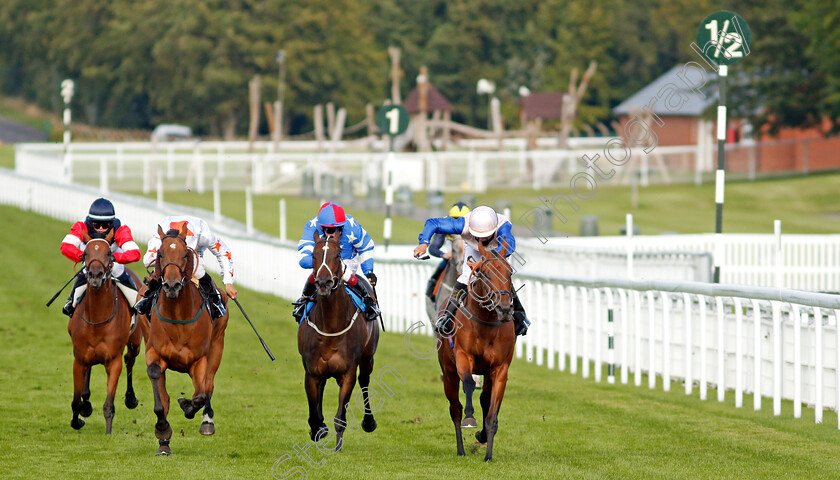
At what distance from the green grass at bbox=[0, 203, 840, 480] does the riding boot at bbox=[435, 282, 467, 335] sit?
0.87m

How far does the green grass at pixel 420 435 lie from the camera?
832 cm

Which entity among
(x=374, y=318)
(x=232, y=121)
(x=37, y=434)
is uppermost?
(x=232, y=121)

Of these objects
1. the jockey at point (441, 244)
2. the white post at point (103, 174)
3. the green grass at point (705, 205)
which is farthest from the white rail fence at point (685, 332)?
the white post at point (103, 174)

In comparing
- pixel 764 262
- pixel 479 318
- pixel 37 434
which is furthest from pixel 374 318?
pixel 764 262

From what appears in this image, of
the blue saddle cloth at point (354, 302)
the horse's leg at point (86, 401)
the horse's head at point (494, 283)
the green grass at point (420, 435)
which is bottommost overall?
the green grass at point (420, 435)

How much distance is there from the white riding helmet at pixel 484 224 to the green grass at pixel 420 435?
1538 mm

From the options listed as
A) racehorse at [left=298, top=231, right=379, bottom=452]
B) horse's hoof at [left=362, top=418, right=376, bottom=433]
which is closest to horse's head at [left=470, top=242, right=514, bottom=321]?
racehorse at [left=298, top=231, right=379, bottom=452]

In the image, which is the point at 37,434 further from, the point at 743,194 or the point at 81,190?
the point at 743,194

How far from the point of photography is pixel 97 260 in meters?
9.34

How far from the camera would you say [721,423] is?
1019 cm

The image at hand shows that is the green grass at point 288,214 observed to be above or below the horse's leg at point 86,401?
above

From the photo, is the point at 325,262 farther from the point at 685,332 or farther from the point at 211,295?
A: the point at 685,332

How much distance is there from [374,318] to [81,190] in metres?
22.1

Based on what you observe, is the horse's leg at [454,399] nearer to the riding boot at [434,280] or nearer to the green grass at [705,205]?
the riding boot at [434,280]
